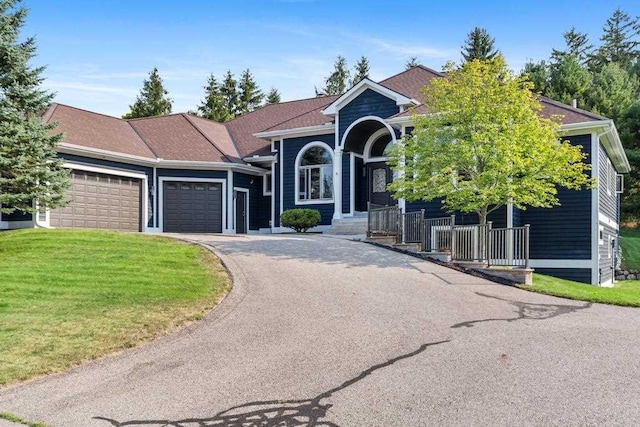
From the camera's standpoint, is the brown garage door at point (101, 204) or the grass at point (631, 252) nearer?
the brown garage door at point (101, 204)

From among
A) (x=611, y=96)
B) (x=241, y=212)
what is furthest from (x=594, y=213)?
(x=611, y=96)

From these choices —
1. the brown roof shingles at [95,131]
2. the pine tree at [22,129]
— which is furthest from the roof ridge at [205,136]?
the pine tree at [22,129]

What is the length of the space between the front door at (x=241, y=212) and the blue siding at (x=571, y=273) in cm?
1235

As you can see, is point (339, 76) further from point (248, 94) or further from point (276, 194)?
point (276, 194)

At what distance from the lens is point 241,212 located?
82.0ft

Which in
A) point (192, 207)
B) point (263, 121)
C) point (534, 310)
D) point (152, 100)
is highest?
point (152, 100)

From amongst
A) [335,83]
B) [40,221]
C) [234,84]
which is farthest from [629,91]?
[40,221]

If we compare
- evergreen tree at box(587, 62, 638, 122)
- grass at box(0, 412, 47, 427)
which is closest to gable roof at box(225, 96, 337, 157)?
grass at box(0, 412, 47, 427)

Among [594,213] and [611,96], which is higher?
[611,96]

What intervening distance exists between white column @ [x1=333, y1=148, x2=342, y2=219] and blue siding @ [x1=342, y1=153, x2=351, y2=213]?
119 mm

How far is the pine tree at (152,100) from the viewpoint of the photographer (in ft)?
161

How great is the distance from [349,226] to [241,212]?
234 inches

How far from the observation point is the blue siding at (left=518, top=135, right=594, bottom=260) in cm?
1756

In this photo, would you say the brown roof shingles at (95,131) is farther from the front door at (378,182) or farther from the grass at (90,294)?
the front door at (378,182)
